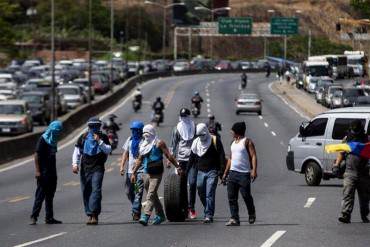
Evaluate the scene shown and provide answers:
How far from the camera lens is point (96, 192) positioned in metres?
19.3

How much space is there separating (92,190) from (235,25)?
336 feet

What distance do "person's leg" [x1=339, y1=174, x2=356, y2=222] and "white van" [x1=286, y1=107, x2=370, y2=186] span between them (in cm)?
969

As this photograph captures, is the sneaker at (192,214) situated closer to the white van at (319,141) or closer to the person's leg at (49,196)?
the person's leg at (49,196)

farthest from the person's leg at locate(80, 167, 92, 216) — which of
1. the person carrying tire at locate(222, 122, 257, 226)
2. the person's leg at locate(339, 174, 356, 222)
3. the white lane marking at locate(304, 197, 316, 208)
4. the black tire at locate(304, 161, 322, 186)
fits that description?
the black tire at locate(304, 161, 322, 186)

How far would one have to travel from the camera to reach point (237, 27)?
121 meters

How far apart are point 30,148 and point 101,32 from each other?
14543 cm

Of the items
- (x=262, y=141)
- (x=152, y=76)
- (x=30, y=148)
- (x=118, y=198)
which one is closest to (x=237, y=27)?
(x=152, y=76)

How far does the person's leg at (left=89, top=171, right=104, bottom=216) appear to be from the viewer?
19328 millimetres

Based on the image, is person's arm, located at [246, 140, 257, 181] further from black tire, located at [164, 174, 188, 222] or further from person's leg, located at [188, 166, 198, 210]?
person's leg, located at [188, 166, 198, 210]

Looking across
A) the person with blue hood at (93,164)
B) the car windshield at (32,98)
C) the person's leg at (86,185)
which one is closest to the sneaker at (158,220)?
the person with blue hood at (93,164)

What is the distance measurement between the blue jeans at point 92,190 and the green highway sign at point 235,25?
328 feet

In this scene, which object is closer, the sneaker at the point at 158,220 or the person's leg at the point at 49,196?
the sneaker at the point at 158,220

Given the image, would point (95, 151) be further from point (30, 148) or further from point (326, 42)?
point (326, 42)

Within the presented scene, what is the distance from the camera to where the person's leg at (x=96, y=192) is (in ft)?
63.4
